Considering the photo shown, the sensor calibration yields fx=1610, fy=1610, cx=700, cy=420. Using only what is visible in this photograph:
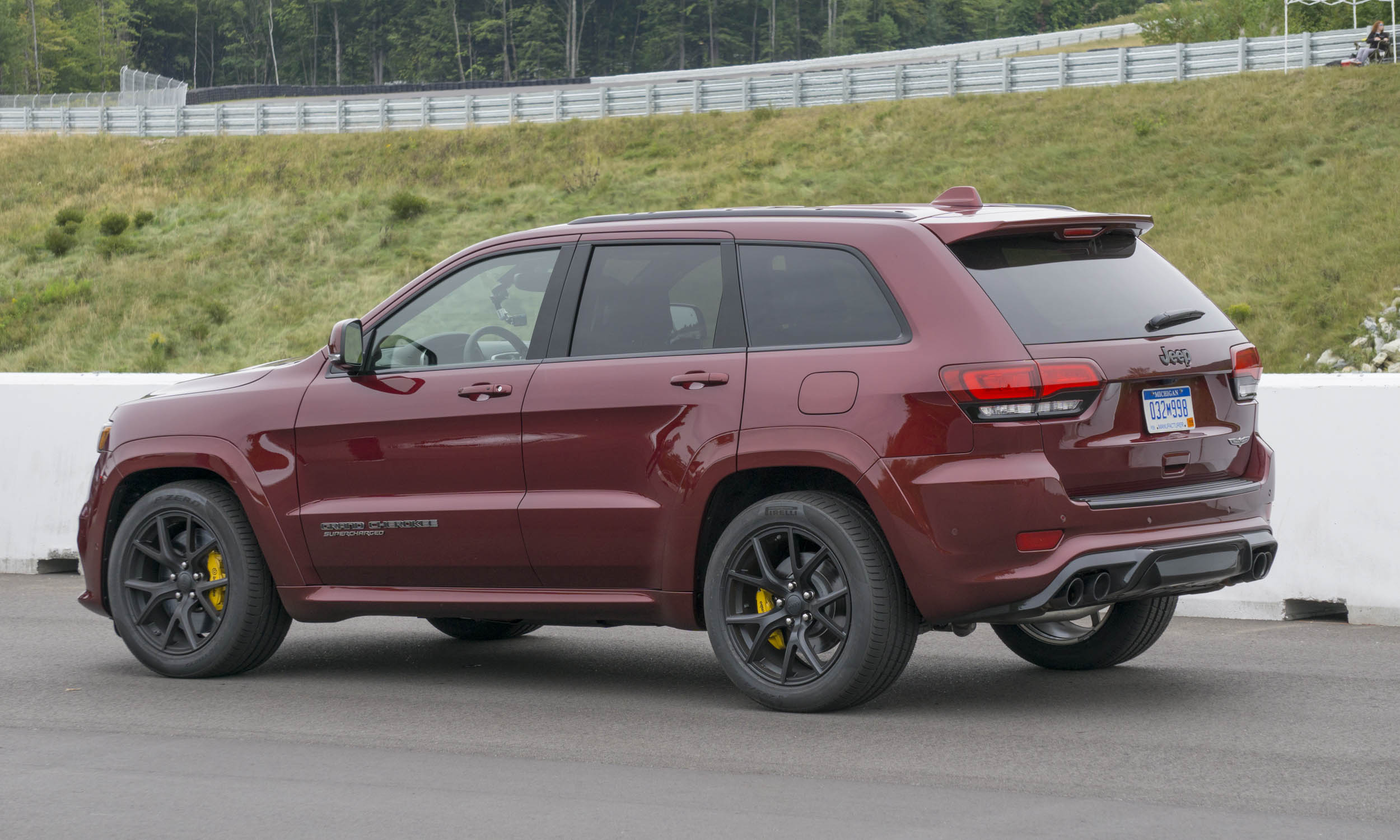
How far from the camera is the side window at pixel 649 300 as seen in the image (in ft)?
20.5

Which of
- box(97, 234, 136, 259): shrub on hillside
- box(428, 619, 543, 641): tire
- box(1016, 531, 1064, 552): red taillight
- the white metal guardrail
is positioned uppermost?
the white metal guardrail

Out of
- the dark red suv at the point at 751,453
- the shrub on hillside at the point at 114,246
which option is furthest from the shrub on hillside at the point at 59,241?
the dark red suv at the point at 751,453

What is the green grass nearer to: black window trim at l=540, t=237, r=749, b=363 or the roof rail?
the roof rail

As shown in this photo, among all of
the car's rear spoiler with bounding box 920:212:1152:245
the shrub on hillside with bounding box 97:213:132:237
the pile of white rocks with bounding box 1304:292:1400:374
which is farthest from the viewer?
the shrub on hillside with bounding box 97:213:132:237

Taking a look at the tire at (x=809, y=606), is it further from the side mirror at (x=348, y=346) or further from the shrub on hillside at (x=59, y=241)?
the shrub on hillside at (x=59, y=241)

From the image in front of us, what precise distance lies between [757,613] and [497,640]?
258 cm

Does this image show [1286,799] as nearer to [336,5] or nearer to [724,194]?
[724,194]

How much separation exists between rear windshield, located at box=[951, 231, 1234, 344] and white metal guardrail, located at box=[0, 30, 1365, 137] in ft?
117

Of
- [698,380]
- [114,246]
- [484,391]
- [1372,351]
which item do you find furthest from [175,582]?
[114,246]

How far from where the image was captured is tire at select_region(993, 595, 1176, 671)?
677cm

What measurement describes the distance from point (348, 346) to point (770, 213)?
1903 mm

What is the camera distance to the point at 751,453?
19.3 feet

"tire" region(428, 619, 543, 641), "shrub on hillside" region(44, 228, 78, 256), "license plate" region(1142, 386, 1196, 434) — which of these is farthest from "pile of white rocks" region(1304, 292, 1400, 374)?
"shrub on hillside" region(44, 228, 78, 256)

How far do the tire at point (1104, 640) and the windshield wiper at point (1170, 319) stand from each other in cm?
134
